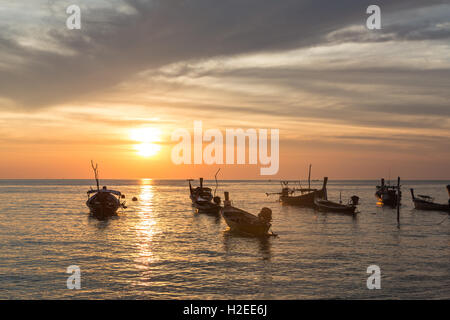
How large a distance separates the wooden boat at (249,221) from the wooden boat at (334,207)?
3173 centimetres

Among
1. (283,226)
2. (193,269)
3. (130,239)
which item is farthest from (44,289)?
(283,226)

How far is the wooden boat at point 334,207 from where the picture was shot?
235 feet

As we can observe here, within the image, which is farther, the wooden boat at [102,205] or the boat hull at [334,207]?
the boat hull at [334,207]

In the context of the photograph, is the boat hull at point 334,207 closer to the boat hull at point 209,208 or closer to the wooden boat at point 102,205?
the boat hull at point 209,208

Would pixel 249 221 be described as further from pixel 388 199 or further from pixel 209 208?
pixel 388 199

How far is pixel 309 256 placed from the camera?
32.8 meters

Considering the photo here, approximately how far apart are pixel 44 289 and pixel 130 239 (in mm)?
20175

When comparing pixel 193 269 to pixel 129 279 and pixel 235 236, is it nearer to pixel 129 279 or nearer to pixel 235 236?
pixel 129 279

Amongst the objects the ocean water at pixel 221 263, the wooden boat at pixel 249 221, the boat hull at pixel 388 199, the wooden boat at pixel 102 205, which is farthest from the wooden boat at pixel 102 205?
the boat hull at pixel 388 199

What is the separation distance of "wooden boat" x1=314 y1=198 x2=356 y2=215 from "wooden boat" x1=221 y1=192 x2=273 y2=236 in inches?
1249

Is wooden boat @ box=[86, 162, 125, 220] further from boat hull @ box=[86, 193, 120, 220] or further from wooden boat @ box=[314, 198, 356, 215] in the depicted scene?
wooden boat @ box=[314, 198, 356, 215]

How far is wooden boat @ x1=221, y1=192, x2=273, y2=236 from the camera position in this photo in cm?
4203

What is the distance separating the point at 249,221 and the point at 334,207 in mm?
39462
